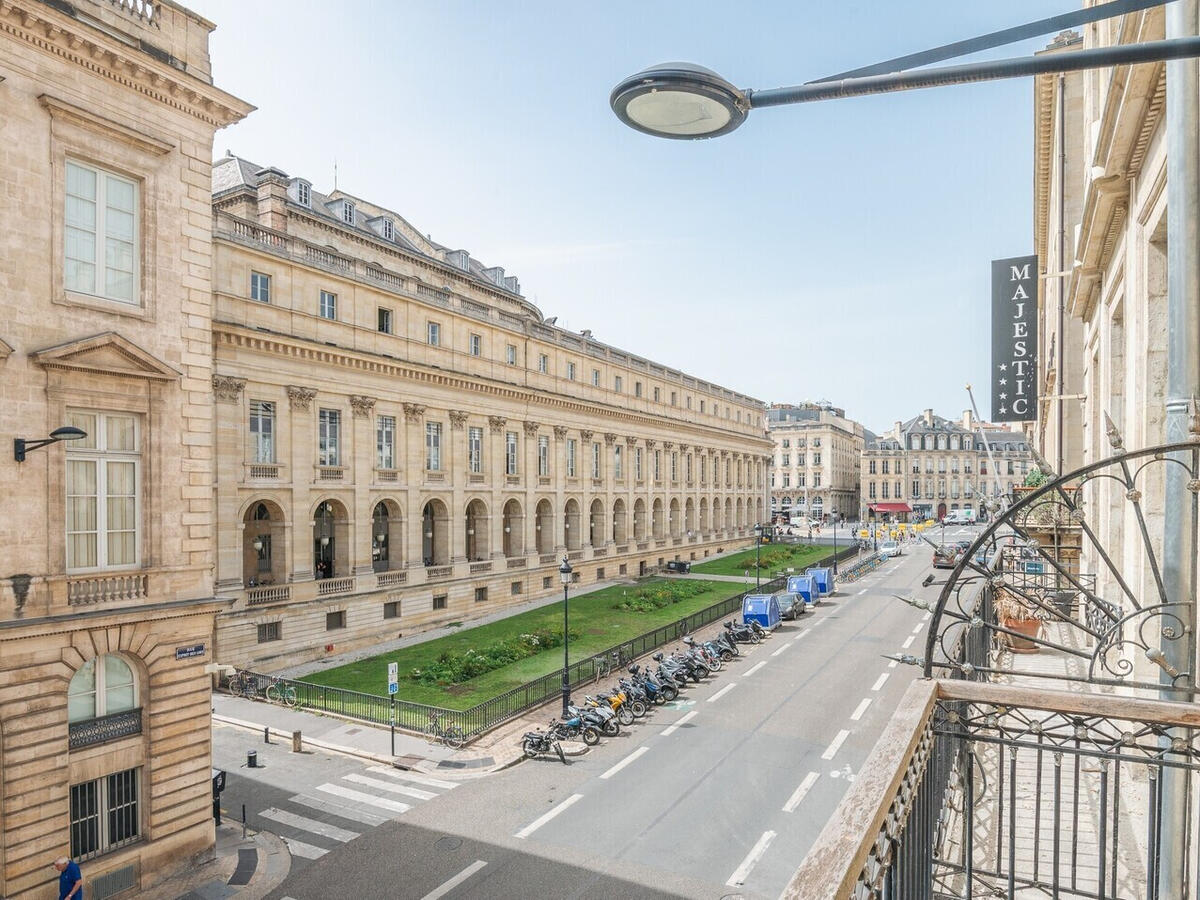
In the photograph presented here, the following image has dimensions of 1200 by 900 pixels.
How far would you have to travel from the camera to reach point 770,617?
34375 millimetres

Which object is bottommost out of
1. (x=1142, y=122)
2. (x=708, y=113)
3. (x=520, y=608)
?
(x=520, y=608)

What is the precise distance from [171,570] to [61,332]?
4.64 m

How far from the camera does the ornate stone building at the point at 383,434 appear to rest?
96.1 ft

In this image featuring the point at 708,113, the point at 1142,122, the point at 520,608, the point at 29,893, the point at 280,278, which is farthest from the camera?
the point at 520,608

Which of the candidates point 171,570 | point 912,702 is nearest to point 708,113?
point 912,702

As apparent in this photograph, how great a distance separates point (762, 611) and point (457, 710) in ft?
55.7

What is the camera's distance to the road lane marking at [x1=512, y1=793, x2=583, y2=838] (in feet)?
49.0

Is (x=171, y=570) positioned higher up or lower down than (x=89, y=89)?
lower down

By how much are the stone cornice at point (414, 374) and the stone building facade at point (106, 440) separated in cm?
1497

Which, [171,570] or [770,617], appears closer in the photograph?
[171,570]

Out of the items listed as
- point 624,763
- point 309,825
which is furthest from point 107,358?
point 624,763

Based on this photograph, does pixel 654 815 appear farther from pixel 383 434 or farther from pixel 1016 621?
pixel 383 434

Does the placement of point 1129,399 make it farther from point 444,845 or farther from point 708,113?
point 444,845

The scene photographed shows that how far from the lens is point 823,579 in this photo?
148ft
